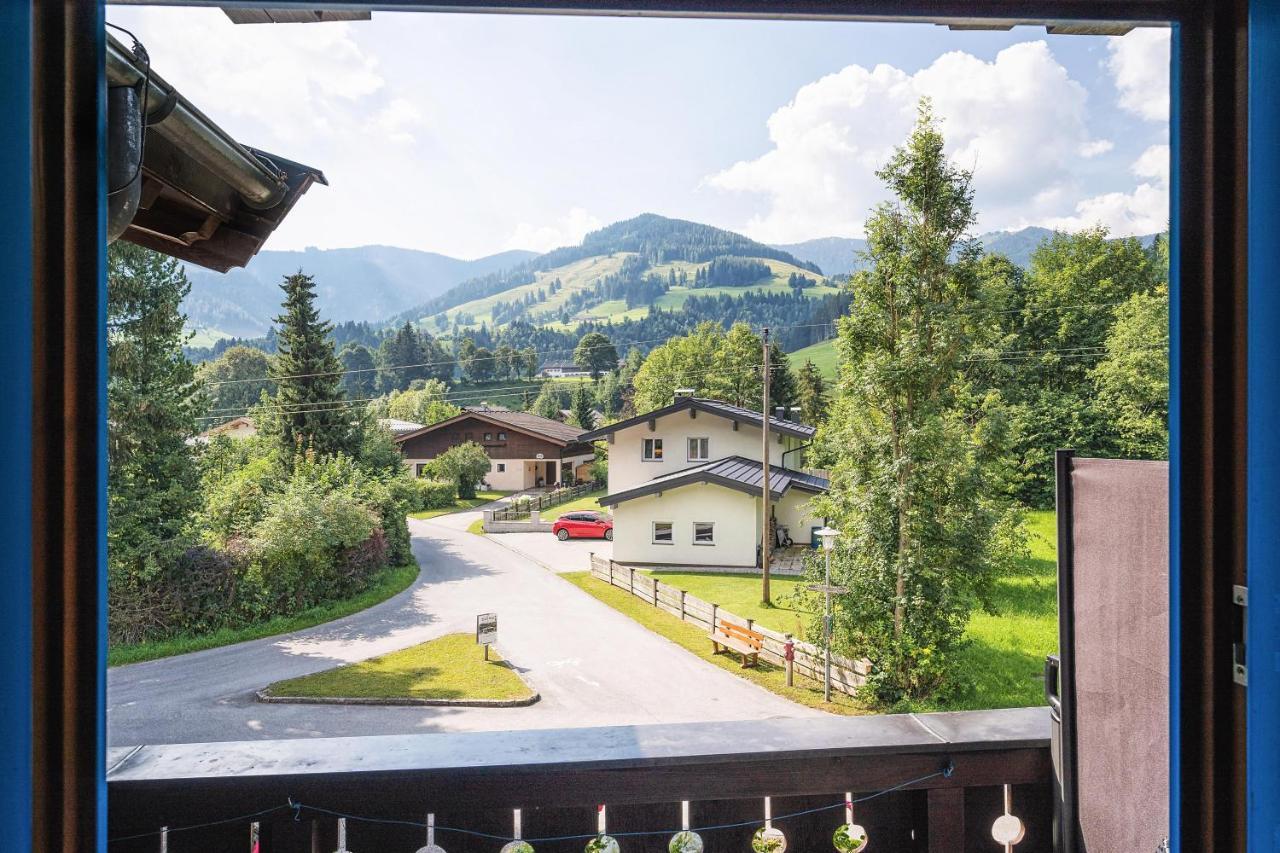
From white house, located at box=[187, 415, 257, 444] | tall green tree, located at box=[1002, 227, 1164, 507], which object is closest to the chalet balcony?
tall green tree, located at box=[1002, 227, 1164, 507]

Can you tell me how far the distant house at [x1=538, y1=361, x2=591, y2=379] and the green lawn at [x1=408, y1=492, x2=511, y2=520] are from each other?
3387mm

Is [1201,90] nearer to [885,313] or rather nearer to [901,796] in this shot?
[901,796]

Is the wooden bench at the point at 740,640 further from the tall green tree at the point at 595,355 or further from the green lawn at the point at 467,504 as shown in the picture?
the tall green tree at the point at 595,355

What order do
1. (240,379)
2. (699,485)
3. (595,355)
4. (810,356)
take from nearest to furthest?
(699,485)
(240,379)
(810,356)
(595,355)

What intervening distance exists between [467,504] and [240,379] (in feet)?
12.1

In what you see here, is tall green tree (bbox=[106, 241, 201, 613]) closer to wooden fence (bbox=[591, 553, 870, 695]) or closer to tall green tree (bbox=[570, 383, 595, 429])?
wooden fence (bbox=[591, 553, 870, 695])

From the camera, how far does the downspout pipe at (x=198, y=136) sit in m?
0.56

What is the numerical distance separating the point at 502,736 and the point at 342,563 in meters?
7.13

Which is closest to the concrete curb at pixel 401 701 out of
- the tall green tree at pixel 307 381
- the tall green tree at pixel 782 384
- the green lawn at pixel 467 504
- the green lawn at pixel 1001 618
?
the green lawn at pixel 1001 618

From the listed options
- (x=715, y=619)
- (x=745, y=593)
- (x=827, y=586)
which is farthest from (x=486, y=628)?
(x=827, y=586)

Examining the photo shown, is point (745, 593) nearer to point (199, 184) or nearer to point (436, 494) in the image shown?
point (436, 494)

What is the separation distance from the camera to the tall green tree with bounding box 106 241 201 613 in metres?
5.80

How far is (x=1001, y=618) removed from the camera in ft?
24.2

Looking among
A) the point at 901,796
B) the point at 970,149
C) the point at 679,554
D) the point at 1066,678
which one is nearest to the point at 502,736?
the point at 901,796
